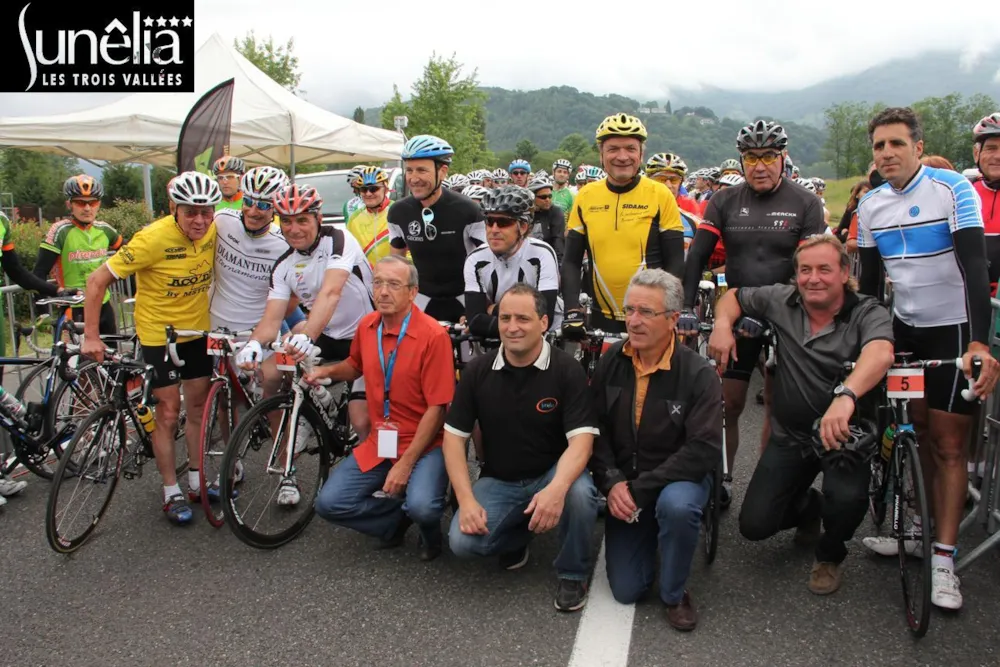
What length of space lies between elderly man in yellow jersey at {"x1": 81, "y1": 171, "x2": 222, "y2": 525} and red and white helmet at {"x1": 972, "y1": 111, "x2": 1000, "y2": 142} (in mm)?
4767

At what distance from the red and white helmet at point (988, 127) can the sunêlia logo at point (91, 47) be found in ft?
36.9

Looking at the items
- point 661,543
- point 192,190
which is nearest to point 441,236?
point 192,190

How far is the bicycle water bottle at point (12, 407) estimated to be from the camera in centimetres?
489

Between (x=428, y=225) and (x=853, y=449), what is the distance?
320cm

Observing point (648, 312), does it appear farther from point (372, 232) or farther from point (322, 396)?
point (372, 232)

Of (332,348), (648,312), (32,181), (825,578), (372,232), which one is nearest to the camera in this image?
(648,312)

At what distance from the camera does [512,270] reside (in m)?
4.73

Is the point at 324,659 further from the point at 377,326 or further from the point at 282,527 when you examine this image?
the point at 377,326

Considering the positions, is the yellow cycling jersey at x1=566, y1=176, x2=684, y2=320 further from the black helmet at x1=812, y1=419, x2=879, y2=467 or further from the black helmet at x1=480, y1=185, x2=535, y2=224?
the black helmet at x1=812, y1=419, x2=879, y2=467

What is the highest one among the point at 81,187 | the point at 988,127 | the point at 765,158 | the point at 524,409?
the point at 988,127

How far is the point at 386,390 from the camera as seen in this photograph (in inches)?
→ 165

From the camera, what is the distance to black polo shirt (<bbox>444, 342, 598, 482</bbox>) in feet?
12.2

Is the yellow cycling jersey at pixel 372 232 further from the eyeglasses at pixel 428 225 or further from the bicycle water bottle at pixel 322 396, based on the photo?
the bicycle water bottle at pixel 322 396

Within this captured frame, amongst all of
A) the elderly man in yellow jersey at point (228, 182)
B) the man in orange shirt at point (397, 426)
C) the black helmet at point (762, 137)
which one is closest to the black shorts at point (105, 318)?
the elderly man in yellow jersey at point (228, 182)
